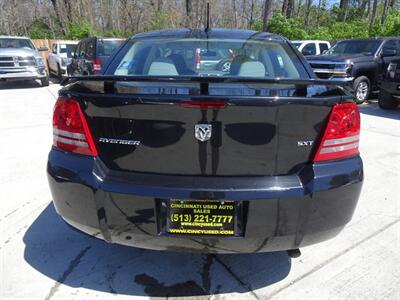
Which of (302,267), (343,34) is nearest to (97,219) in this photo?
(302,267)


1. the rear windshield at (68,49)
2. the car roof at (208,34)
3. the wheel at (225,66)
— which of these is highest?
the car roof at (208,34)

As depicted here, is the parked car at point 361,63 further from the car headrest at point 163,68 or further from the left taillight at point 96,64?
the car headrest at point 163,68

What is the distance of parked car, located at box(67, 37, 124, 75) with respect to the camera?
35.1ft

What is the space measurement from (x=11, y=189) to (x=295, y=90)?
10.9ft

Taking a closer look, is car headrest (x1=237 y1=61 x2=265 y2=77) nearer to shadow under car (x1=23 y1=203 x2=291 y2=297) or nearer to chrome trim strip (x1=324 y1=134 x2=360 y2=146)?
chrome trim strip (x1=324 y1=134 x2=360 y2=146)

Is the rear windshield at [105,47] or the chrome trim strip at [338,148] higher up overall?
the chrome trim strip at [338,148]

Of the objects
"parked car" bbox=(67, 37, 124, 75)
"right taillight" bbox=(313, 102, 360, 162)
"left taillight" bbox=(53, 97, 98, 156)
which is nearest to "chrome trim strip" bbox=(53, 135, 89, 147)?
"left taillight" bbox=(53, 97, 98, 156)

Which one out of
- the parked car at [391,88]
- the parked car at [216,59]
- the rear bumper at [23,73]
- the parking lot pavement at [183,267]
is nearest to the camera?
the parking lot pavement at [183,267]

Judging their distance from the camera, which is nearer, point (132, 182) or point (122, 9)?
point (132, 182)

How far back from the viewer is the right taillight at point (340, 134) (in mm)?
2053

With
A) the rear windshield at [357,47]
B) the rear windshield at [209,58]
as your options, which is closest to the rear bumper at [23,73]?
the rear windshield at [357,47]

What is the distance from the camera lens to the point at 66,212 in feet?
7.33

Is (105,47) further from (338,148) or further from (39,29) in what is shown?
(39,29)

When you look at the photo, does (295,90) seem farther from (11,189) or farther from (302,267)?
(11,189)
